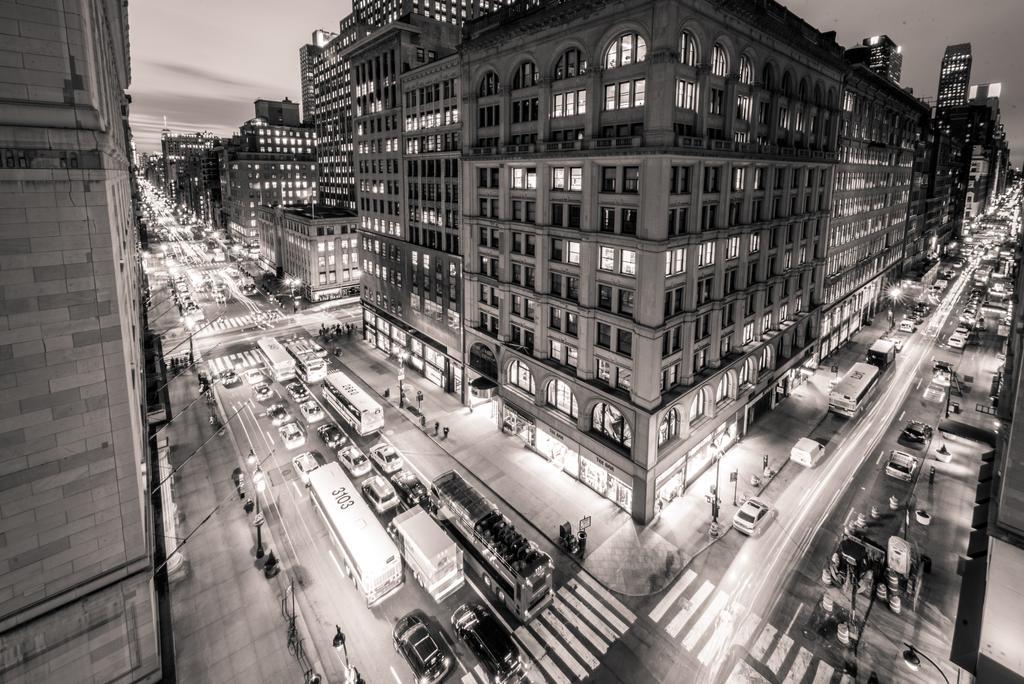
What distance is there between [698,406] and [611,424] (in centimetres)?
790

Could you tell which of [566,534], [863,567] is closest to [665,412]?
[566,534]

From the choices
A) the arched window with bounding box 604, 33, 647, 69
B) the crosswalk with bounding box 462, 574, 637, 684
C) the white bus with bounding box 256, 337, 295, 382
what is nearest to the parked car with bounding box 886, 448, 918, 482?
the crosswalk with bounding box 462, 574, 637, 684

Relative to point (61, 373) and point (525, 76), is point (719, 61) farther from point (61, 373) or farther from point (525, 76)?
point (61, 373)

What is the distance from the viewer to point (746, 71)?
120 ft

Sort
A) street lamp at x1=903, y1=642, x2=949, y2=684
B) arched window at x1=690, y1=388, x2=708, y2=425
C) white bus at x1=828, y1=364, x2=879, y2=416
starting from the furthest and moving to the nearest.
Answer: white bus at x1=828, y1=364, x2=879, y2=416 → arched window at x1=690, y1=388, x2=708, y2=425 → street lamp at x1=903, y1=642, x2=949, y2=684

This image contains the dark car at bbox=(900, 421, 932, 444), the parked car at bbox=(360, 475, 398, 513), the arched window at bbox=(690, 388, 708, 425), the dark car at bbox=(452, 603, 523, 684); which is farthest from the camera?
the dark car at bbox=(900, 421, 932, 444)

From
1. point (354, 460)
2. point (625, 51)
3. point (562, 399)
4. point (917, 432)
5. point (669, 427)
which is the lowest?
point (354, 460)

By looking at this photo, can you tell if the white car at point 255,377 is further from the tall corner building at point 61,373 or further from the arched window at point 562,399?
the tall corner building at point 61,373

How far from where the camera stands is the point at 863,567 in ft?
91.1

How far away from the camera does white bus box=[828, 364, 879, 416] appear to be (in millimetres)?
46322

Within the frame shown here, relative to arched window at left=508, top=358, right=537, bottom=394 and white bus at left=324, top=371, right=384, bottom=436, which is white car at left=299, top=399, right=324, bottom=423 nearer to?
white bus at left=324, top=371, right=384, bottom=436

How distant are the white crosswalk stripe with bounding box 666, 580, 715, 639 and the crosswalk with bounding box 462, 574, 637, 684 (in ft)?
6.82

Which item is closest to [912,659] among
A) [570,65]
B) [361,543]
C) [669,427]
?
[669,427]

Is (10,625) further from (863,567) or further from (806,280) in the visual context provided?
(806,280)
